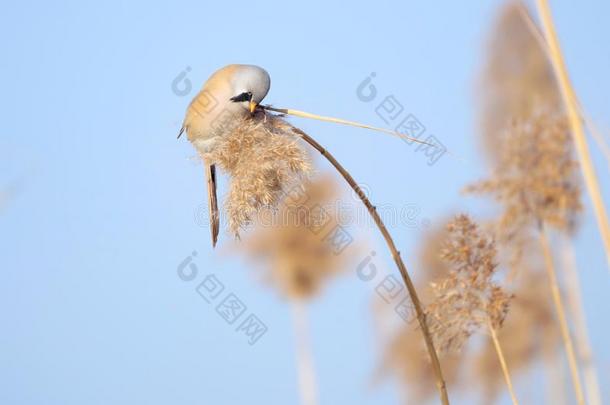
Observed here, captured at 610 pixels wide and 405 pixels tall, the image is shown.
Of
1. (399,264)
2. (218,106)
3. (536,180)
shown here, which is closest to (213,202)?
(218,106)

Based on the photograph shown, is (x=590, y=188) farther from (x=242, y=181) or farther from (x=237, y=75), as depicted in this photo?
(x=237, y=75)

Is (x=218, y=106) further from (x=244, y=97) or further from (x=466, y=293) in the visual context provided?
(x=466, y=293)

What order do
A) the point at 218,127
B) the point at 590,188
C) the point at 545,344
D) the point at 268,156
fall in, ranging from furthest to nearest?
the point at 545,344 → the point at 218,127 → the point at 268,156 → the point at 590,188

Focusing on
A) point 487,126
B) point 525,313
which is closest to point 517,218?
point 525,313

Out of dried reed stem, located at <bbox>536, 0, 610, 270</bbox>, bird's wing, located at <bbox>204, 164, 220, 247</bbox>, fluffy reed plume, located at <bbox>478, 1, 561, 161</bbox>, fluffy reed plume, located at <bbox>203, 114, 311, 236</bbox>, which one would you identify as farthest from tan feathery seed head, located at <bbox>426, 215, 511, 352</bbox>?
fluffy reed plume, located at <bbox>478, 1, 561, 161</bbox>

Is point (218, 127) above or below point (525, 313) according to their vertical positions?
above

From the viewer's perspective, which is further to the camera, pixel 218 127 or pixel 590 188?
pixel 218 127

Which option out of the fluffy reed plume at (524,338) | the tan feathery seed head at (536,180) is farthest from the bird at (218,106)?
the fluffy reed plume at (524,338)
